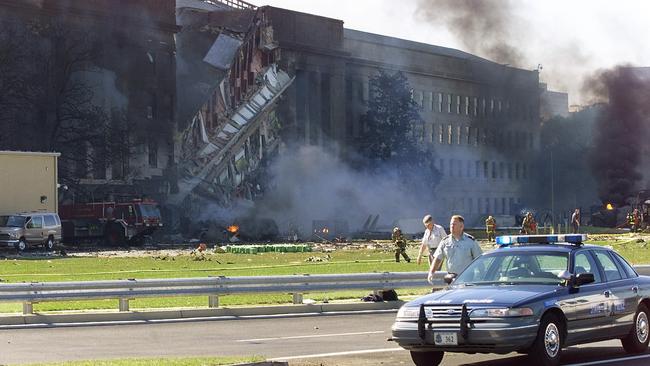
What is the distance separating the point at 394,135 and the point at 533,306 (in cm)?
7520

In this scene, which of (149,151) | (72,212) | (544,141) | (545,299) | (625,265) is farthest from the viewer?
(544,141)

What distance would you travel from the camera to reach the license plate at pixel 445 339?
12.4 meters

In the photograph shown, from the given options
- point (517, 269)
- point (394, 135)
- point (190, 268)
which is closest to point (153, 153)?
point (394, 135)

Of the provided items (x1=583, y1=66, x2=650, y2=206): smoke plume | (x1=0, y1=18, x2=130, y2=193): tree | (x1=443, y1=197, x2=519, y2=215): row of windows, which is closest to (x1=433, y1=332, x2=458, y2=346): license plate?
(x1=0, y1=18, x2=130, y2=193): tree

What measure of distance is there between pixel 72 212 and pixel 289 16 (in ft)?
80.1

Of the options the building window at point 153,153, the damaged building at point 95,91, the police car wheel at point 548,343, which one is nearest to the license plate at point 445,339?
the police car wheel at point 548,343

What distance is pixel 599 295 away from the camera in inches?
544

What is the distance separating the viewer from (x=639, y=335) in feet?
47.8

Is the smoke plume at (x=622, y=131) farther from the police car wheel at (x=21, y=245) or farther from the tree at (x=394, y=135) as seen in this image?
the police car wheel at (x=21, y=245)

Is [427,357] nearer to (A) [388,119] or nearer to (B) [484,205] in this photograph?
(A) [388,119]

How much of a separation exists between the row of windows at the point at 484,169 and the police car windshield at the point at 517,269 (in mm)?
84746

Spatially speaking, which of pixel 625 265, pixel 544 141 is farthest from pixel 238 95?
pixel 625 265

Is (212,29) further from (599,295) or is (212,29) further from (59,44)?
(599,295)

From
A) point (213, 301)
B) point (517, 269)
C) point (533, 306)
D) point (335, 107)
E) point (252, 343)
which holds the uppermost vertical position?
point (335, 107)
